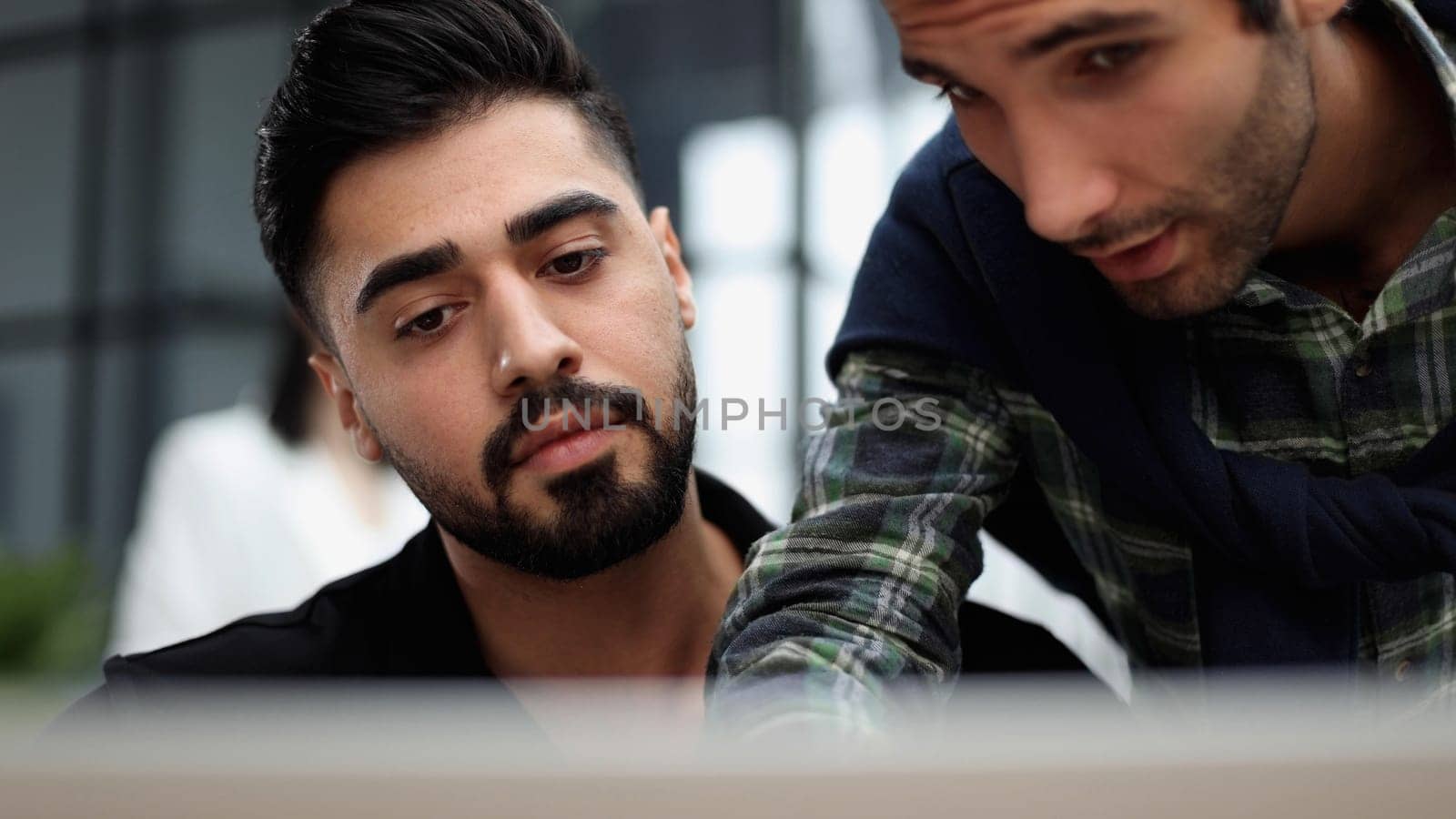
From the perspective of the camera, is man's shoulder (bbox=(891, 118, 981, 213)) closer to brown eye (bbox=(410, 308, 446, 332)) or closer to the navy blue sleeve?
the navy blue sleeve

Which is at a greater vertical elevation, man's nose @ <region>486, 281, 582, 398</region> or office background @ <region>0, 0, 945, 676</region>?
office background @ <region>0, 0, 945, 676</region>

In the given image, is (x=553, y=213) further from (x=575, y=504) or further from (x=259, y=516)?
(x=259, y=516)

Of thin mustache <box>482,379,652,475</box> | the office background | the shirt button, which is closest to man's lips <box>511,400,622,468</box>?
thin mustache <box>482,379,652,475</box>

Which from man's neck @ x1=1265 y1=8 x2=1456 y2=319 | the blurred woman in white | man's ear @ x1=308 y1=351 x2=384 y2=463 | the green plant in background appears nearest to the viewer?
man's neck @ x1=1265 y1=8 x2=1456 y2=319

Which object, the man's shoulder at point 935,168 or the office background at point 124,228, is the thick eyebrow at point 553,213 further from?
the office background at point 124,228

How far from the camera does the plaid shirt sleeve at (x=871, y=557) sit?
1.07m

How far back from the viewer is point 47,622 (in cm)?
418

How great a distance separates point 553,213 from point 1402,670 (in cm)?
91

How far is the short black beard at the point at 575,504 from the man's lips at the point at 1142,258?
1.61 feet

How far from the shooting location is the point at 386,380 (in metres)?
1.42

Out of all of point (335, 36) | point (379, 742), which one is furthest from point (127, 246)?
point (379, 742)

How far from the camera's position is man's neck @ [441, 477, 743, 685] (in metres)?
1.50

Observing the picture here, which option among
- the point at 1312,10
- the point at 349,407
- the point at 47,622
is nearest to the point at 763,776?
the point at 1312,10

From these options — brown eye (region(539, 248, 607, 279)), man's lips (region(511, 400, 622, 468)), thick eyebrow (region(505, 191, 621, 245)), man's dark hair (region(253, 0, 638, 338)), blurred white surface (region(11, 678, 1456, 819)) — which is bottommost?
blurred white surface (region(11, 678, 1456, 819))
